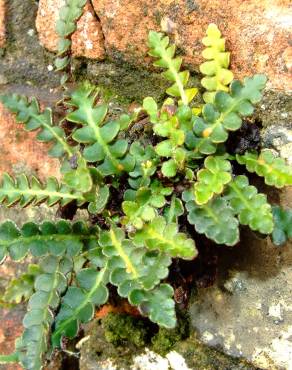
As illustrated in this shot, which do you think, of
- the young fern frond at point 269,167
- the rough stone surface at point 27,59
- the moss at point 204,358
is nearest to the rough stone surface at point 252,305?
the moss at point 204,358

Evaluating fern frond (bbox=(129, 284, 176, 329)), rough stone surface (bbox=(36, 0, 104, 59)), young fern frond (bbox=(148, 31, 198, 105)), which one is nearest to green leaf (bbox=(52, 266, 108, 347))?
fern frond (bbox=(129, 284, 176, 329))

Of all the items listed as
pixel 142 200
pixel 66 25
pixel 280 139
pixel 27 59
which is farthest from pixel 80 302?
pixel 27 59

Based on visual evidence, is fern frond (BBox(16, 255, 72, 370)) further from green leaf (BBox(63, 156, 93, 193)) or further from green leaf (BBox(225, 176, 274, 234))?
green leaf (BBox(225, 176, 274, 234))

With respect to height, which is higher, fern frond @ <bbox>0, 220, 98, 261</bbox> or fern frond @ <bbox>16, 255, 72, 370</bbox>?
fern frond @ <bbox>0, 220, 98, 261</bbox>

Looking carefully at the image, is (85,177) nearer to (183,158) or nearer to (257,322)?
(183,158)

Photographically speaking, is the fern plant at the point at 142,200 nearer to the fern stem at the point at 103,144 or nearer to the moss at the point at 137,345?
the fern stem at the point at 103,144

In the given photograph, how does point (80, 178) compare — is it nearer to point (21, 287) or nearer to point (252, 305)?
point (21, 287)
